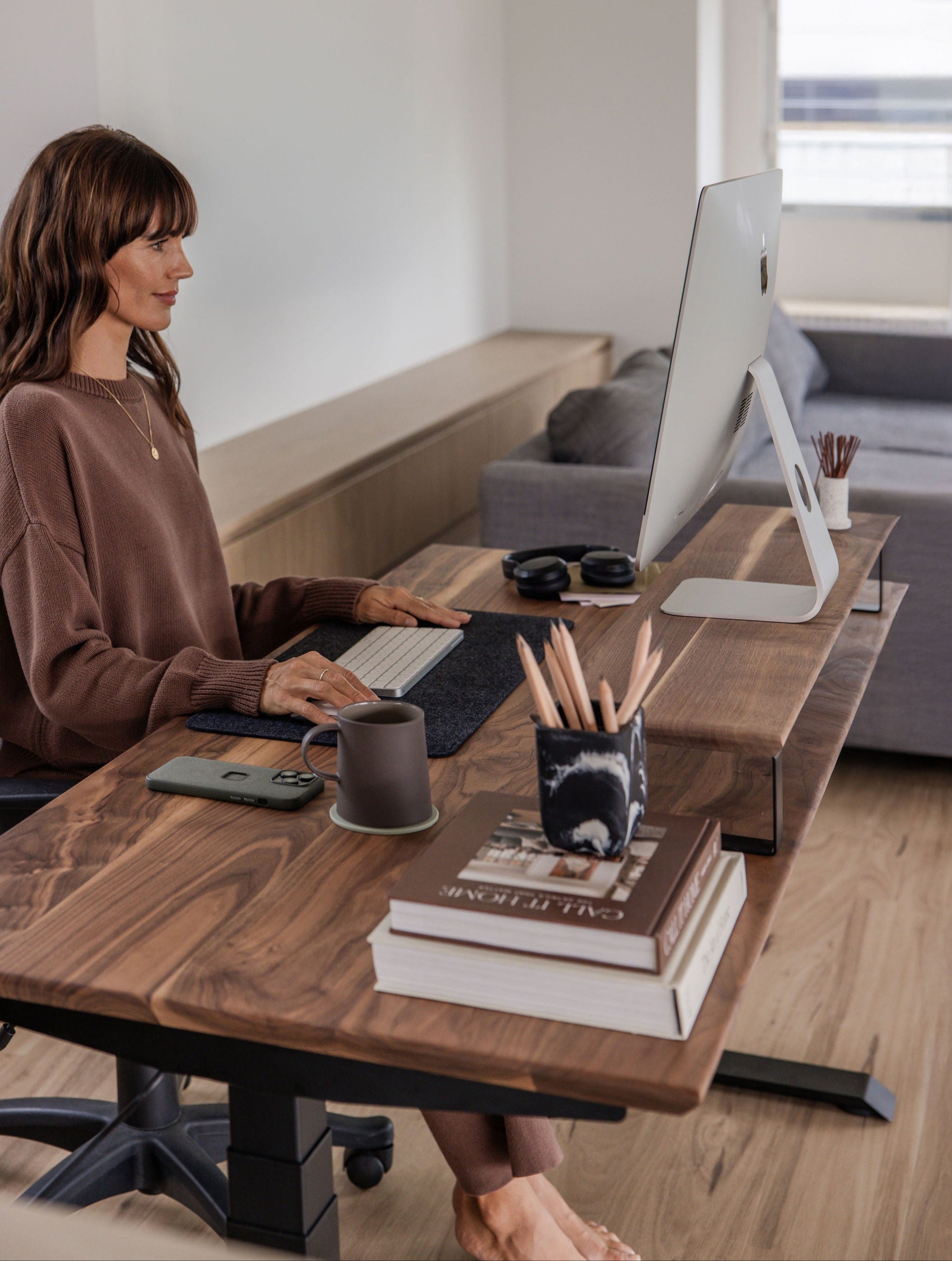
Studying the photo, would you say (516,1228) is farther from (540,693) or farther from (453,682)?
(540,693)

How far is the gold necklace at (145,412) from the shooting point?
5.56ft

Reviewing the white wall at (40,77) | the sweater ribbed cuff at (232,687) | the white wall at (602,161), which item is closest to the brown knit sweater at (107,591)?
the sweater ribbed cuff at (232,687)

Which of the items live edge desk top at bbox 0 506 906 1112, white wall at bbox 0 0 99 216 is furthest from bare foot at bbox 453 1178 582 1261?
white wall at bbox 0 0 99 216

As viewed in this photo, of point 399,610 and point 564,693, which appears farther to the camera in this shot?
point 399,610

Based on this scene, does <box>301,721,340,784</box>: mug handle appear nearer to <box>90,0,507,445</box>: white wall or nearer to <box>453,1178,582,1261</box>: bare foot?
<box>453,1178,582,1261</box>: bare foot

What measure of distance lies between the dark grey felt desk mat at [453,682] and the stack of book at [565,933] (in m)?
0.34

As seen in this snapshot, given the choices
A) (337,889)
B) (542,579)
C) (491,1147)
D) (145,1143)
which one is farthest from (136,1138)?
(542,579)

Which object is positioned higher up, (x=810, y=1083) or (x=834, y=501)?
(x=834, y=501)

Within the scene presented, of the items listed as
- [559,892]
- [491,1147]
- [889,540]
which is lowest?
[491,1147]

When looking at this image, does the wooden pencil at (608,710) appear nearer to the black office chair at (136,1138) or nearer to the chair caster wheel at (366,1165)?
the black office chair at (136,1138)

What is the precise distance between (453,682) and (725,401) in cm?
47

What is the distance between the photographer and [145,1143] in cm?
162

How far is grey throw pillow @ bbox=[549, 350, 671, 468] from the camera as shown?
307 centimetres

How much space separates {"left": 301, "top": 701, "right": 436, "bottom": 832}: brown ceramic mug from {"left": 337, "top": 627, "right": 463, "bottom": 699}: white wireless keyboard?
32 cm
